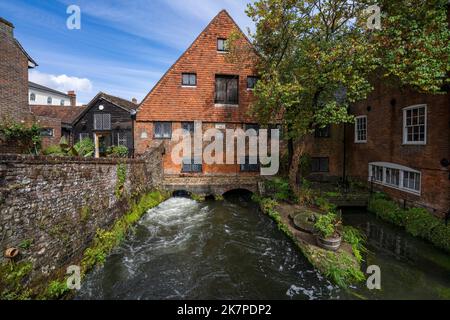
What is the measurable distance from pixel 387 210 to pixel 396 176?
7.50 ft

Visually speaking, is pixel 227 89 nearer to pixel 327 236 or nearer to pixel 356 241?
pixel 327 236

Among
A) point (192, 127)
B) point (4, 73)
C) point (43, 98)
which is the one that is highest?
point (43, 98)

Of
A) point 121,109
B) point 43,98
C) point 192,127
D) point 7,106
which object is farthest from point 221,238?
point 43,98

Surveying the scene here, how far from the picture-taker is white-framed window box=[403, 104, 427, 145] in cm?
1052

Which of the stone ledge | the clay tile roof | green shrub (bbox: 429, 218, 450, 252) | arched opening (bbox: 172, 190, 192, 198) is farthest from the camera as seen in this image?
the clay tile roof

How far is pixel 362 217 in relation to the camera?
1184 cm

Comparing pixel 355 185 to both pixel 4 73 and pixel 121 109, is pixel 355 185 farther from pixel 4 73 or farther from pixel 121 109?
pixel 4 73

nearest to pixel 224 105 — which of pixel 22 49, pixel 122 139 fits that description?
pixel 122 139

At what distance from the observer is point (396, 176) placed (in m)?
12.4

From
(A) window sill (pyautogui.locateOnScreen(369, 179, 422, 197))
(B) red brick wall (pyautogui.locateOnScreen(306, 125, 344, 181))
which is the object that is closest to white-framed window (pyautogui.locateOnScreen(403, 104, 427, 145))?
(A) window sill (pyautogui.locateOnScreen(369, 179, 422, 197))

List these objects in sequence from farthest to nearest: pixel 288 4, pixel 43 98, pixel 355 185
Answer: pixel 43 98, pixel 355 185, pixel 288 4

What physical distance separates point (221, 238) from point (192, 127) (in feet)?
30.4

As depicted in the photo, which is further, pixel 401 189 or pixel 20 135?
pixel 401 189

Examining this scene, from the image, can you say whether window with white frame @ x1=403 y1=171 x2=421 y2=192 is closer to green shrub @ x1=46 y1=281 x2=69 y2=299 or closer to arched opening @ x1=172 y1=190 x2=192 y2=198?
arched opening @ x1=172 y1=190 x2=192 y2=198
